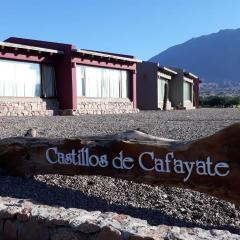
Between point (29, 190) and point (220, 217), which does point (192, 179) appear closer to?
point (220, 217)

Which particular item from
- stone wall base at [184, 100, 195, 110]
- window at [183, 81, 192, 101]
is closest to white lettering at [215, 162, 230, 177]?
stone wall base at [184, 100, 195, 110]

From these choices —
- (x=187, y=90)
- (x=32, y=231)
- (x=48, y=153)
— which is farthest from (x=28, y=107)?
(x=187, y=90)

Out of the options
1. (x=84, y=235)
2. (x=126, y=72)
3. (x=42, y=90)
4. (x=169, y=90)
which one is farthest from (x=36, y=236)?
(x=169, y=90)

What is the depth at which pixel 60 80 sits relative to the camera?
79.2ft

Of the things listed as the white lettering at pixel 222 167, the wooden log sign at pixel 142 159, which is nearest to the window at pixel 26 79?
the wooden log sign at pixel 142 159

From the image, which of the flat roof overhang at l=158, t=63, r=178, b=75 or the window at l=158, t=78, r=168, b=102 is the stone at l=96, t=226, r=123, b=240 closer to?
the flat roof overhang at l=158, t=63, r=178, b=75

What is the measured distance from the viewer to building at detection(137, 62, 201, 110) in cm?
3281

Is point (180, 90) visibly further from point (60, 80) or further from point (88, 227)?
point (88, 227)

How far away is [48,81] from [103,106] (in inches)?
164

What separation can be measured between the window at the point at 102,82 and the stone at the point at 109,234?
21525 millimetres

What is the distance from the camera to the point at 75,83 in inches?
953

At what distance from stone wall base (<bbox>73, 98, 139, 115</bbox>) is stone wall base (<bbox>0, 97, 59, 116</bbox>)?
→ 1.14 metres

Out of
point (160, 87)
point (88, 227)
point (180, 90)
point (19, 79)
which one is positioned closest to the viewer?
point (88, 227)

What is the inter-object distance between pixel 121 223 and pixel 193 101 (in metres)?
41.2
